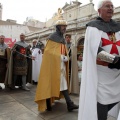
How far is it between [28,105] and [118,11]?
1830 cm

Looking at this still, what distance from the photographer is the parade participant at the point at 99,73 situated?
200 centimetres

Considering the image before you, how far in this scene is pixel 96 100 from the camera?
6.62ft

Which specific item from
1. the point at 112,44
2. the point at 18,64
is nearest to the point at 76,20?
the point at 18,64

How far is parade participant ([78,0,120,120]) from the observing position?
6.57 feet

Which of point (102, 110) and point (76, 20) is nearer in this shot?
point (102, 110)

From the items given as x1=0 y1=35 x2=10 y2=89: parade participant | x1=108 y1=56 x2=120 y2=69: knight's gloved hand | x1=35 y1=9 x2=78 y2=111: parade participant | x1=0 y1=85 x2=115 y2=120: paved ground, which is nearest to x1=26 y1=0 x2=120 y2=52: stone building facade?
x1=0 y1=35 x2=10 y2=89: parade participant

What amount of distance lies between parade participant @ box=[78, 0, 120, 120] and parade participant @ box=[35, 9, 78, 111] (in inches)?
54.4

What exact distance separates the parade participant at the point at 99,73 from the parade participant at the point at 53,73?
1.38 metres

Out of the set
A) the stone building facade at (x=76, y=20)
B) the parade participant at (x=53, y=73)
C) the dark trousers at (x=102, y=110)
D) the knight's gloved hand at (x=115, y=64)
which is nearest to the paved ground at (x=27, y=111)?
the parade participant at (x=53, y=73)

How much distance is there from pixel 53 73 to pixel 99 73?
1.56 meters

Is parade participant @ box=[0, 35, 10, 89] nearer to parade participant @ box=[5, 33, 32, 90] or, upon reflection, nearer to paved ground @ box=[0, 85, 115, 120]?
parade participant @ box=[5, 33, 32, 90]

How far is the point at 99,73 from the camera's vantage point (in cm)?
205

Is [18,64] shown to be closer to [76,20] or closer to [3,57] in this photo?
[3,57]

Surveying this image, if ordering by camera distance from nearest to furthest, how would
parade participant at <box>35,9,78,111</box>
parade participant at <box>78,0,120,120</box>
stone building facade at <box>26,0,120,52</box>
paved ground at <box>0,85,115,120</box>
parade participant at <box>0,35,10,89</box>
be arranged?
parade participant at <box>78,0,120,120</box> → paved ground at <box>0,85,115,120</box> → parade participant at <box>35,9,78,111</box> → parade participant at <box>0,35,10,89</box> → stone building facade at <box>26,0,120,52</box>
